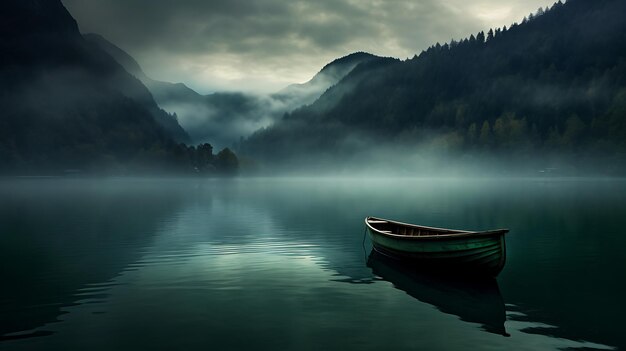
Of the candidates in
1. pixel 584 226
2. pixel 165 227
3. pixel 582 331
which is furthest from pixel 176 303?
pixel 584 226

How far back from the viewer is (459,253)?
30203mm

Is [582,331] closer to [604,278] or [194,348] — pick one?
[604,278]

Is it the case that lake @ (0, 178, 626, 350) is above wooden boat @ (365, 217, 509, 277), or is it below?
below

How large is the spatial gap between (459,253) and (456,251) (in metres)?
0.21

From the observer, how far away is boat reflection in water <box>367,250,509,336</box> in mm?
22875

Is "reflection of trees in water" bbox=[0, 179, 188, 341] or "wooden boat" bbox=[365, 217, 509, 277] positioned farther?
"wooden boat" bbox=[365, 217, 509, 277]

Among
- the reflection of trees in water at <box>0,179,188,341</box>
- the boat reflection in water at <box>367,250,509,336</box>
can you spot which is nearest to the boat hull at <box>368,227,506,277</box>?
the boat reflection in water at <box>367,250,509,336</box>

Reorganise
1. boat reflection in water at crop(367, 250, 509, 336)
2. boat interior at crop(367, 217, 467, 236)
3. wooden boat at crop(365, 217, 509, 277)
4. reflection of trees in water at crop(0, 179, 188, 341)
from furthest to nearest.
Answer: boat interior at crop(367, 217, 467, 236), wooden boat at crop(365, 217, 509, 277), reflection of trees in water at crop(0, 179, 188, 341), boat reflection in water at crop(367, 250, 509, 336)

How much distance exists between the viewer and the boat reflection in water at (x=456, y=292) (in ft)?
75.0

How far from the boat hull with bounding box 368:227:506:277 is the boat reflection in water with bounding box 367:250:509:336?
630 mm

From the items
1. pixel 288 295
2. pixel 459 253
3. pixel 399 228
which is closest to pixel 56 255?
pixel 288 295

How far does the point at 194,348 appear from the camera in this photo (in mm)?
18562

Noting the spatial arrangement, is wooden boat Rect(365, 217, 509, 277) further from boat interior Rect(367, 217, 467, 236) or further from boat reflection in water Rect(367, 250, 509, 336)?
boat interior Rect(367, 217, 467, 236)

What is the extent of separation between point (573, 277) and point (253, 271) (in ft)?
68.8
